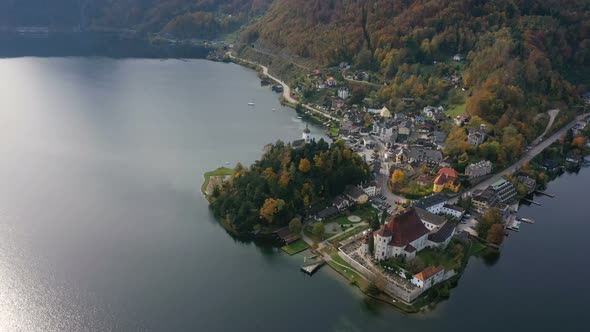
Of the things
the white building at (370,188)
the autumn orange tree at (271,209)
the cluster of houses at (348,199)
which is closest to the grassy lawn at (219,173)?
the autumn orange tree at (271,209)

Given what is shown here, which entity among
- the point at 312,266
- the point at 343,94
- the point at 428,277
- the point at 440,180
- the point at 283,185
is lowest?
the point at 343,94

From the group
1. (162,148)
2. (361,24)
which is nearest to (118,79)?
(162,148)

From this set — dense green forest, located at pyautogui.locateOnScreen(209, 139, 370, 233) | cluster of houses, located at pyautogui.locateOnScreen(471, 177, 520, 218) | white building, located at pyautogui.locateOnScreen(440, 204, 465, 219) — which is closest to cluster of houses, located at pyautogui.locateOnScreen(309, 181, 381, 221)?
dense green forest, located at pyautogui.locateOnScreen(209, 139, 370, 233)

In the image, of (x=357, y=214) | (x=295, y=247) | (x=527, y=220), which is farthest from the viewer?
(x=527, y=220)

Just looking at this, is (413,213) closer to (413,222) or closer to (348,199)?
(413,222)

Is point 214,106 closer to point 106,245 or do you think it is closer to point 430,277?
point 106,245

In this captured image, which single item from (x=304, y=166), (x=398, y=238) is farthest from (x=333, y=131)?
(x=398, y=238)
